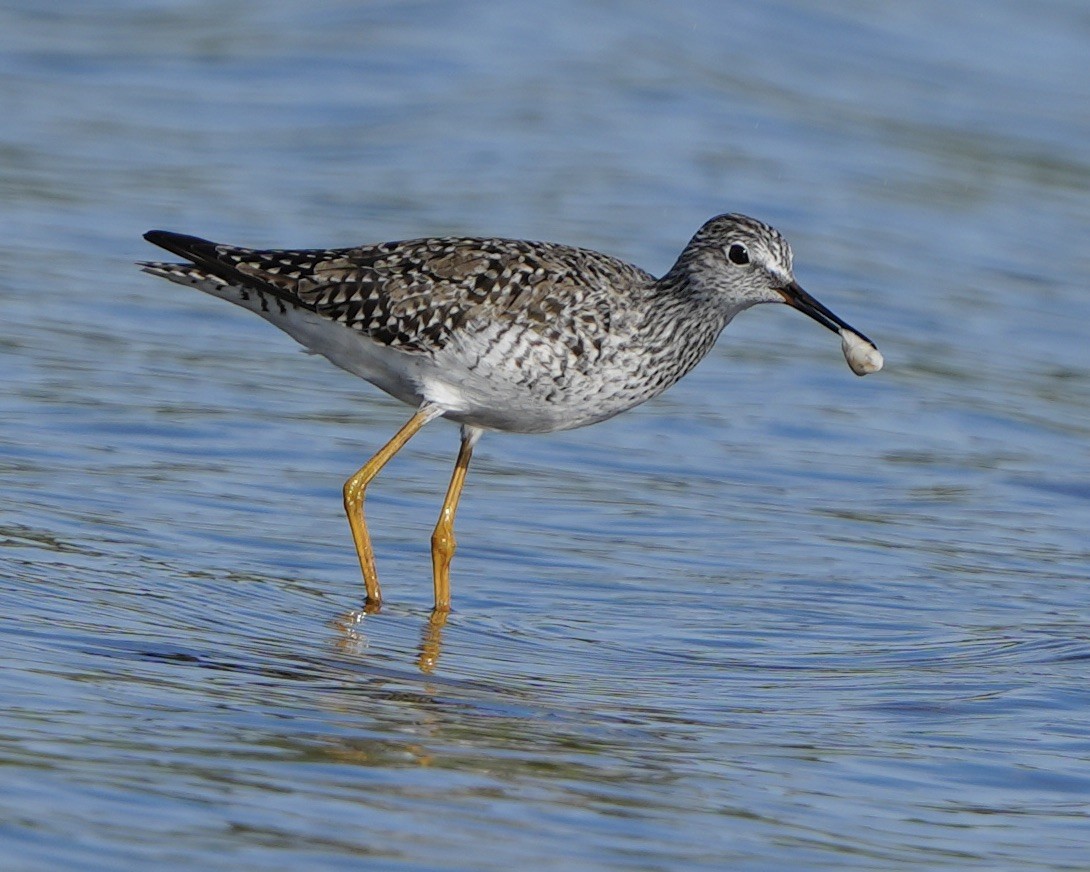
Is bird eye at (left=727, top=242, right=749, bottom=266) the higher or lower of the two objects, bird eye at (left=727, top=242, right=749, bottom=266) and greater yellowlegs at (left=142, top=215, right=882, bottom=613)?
the higher

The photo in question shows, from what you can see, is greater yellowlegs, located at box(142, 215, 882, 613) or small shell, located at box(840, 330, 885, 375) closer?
greater yellowlegs, located at box(142, 215, 882, 613)

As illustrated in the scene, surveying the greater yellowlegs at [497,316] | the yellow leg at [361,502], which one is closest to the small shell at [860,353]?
the greater yellowlegs at [497,316]

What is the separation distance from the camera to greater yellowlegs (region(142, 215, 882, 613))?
32.2 feet

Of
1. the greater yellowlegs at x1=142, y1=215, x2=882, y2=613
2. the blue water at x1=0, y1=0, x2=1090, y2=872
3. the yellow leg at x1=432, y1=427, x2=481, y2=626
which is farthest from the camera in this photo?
the greater yellowlegs at x1=142, y1=215, x2=882, y2=613

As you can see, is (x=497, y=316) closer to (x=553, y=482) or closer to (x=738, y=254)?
(x=738, y=254)

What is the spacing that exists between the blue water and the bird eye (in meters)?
1.48

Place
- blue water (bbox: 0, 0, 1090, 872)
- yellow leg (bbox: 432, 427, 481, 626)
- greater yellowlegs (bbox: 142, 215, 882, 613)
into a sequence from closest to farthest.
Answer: blue water (bbox: 0, 0, 1090, 872) → yellow leg (bbox: 432, 427, 481, 626) → greater yellowlegs (bbox: 142, 215, 882, 613)

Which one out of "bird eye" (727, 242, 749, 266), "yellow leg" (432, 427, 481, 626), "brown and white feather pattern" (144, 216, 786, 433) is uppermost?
"bird eye" (727, 242, 749, 266)

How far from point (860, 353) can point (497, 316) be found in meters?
1.84

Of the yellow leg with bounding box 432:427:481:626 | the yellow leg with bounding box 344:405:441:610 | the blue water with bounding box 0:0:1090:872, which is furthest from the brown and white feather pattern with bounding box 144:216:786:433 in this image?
the blue water with bounding box 0:0:1090:872

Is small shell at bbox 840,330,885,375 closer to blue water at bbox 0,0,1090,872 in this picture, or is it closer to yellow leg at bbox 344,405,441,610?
Answer: blue water at bbox 0,0,1090,872

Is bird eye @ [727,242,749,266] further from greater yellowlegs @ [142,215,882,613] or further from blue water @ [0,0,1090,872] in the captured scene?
blue water @ [0,0,1090,872]

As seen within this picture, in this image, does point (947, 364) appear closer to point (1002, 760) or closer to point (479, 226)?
point (479, 226)

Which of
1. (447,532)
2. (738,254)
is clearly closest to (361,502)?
(447,532)
